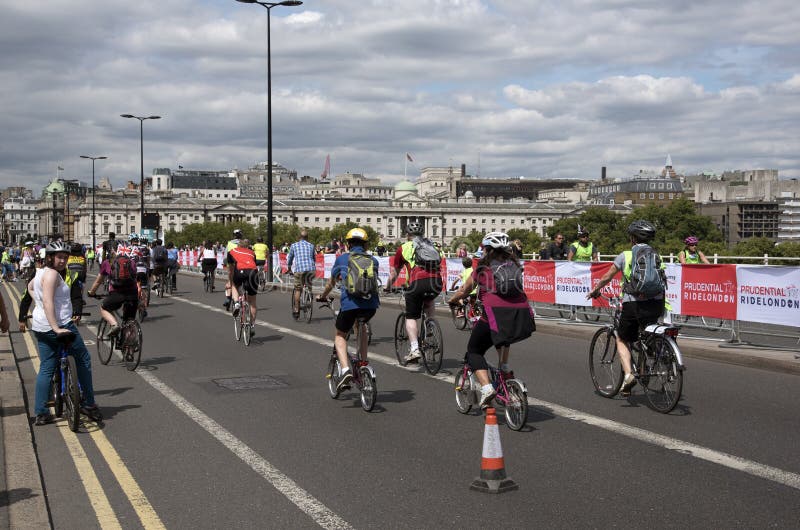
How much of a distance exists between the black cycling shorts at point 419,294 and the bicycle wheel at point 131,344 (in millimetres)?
3661

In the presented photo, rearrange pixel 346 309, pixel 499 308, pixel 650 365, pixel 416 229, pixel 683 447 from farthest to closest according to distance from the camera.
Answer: pixel 416 229 < pixel 346 309 < pixel 650 365 < pixel 499 308 < pixel 683 447

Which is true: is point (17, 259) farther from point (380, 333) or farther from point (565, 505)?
point (565, 505)

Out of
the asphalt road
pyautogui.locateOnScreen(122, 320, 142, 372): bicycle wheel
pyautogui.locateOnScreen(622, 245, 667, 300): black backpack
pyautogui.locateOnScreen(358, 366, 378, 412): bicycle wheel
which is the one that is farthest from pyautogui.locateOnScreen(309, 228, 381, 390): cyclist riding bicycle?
pyautogui.locateOnScreen(122, 320, 142, 372): bicycle wheel

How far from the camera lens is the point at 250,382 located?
11477 millimetres

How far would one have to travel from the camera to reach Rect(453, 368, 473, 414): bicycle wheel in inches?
357

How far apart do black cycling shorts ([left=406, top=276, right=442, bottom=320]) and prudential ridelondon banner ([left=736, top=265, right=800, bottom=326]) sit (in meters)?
5.16

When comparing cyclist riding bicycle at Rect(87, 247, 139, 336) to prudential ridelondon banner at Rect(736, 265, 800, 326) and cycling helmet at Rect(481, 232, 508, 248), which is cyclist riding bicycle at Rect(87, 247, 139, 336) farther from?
prudential ridelondon banner at Rect(736, 265, 800, 326)

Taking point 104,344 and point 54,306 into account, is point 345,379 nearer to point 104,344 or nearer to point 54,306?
point 54,306

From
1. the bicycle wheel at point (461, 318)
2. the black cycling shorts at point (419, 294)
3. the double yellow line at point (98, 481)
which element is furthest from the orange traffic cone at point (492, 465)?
the bicycle wheel at point (461, 318)

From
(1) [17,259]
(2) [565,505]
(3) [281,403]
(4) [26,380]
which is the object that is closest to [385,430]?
(3) [281,403]

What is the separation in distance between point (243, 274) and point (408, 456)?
952cm

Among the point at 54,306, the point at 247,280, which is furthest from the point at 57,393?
the point at 247,280

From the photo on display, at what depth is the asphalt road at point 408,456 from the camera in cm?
596

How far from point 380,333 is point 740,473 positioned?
37.0ft
